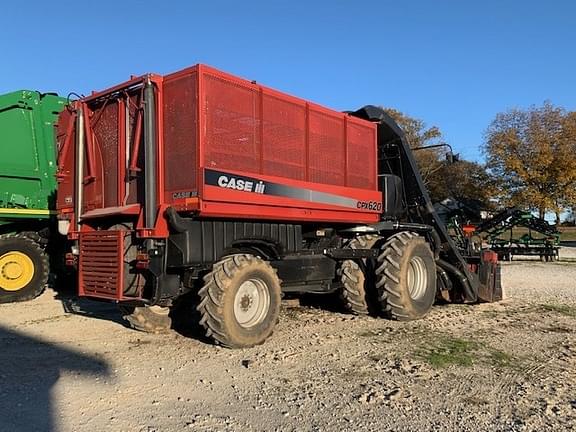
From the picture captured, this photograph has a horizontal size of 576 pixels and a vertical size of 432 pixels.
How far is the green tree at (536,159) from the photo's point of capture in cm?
3738

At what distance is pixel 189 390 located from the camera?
5.26 metres

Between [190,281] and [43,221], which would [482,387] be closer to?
[190,281]

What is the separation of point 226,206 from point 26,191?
5878mm

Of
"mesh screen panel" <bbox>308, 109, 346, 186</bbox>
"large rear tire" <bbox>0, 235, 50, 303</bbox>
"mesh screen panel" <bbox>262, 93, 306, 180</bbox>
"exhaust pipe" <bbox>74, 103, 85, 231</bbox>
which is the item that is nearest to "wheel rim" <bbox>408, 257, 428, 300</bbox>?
"mesh screen panel" <bbox>308, 109, 346, 186</bbox>

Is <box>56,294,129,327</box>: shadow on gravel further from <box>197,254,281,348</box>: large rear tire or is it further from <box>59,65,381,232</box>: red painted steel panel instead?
<box>197,254,281,348</box>: large rear tire

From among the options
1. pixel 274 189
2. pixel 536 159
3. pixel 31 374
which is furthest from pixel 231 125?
pixel 536 159

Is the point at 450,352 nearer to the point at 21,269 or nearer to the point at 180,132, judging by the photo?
the point at 180,132

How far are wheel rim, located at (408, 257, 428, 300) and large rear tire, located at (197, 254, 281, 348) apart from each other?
2822 millimetres

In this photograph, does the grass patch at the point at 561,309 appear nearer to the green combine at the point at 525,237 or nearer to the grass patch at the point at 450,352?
the grass patch at the point at 450,352

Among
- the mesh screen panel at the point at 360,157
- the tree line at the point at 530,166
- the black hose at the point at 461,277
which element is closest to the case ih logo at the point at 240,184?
the mesh screen panel at the point at 360,157

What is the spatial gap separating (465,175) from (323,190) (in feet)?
126

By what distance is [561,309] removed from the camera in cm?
1012

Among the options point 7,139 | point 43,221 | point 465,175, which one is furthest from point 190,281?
point 465,175

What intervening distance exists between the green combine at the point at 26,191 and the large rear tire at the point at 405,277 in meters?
6.10
